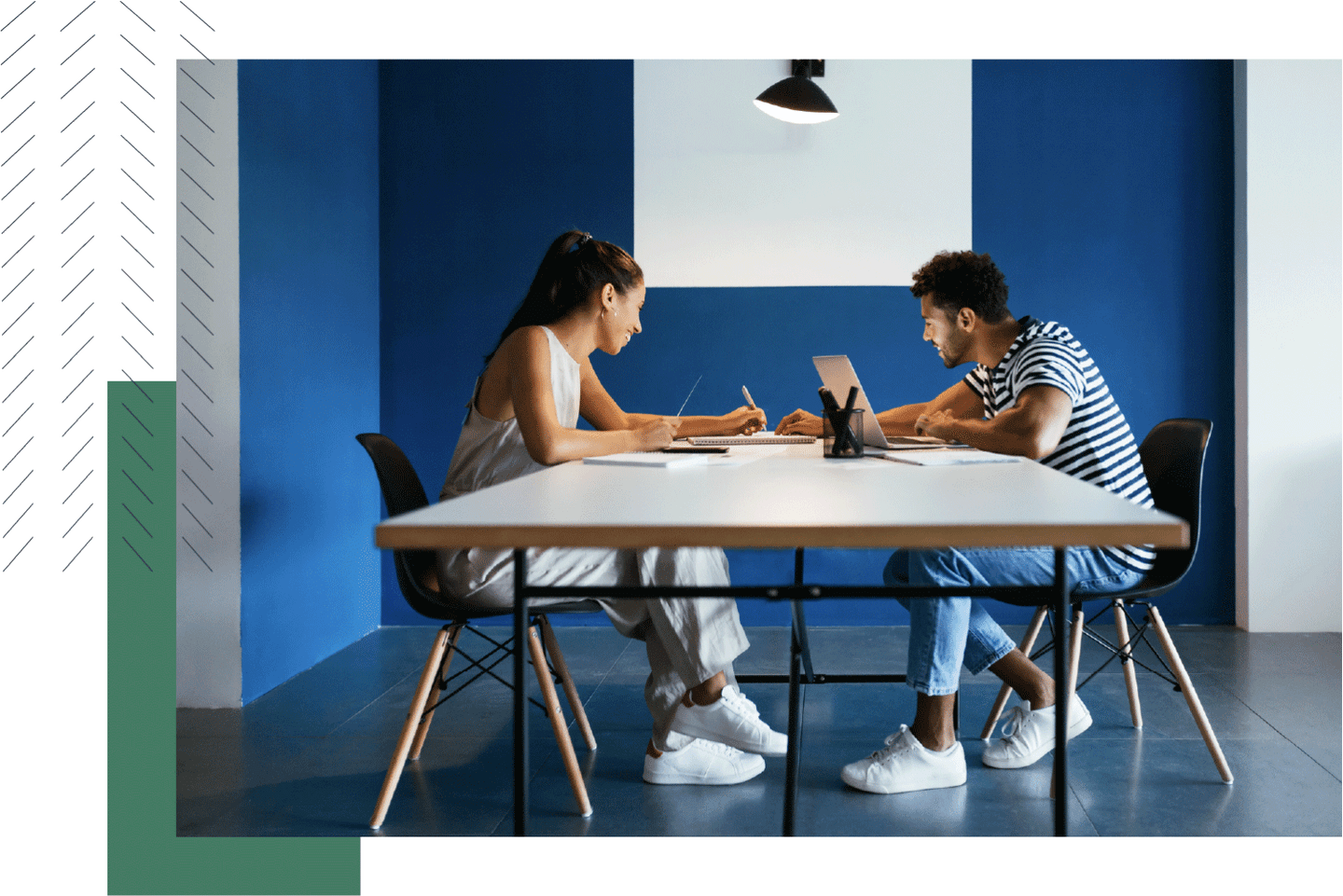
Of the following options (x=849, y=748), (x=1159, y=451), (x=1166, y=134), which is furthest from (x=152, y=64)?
(x=1166, y=134)

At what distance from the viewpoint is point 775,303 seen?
409 centimetres

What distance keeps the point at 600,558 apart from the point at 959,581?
778 millimetres

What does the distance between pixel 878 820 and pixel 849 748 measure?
448 mm

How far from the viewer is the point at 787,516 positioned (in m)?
1.24

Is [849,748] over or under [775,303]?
under

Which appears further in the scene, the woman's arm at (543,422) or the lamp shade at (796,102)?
the lamp shade at (796,102)

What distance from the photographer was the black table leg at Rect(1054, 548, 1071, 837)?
1.31 metres

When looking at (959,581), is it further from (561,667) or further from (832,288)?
(832,288)

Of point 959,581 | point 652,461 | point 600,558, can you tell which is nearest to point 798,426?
point 959,581

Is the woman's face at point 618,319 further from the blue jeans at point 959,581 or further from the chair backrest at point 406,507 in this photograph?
the blue jeans at point 959,581

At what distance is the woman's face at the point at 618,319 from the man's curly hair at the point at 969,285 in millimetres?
762

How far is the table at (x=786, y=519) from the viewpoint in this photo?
1.15m

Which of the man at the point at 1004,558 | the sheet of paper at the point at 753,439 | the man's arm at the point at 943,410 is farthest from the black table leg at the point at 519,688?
the man's arm at the point at 943,410

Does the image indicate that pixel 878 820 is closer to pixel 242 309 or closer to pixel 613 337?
pixel 613 337
